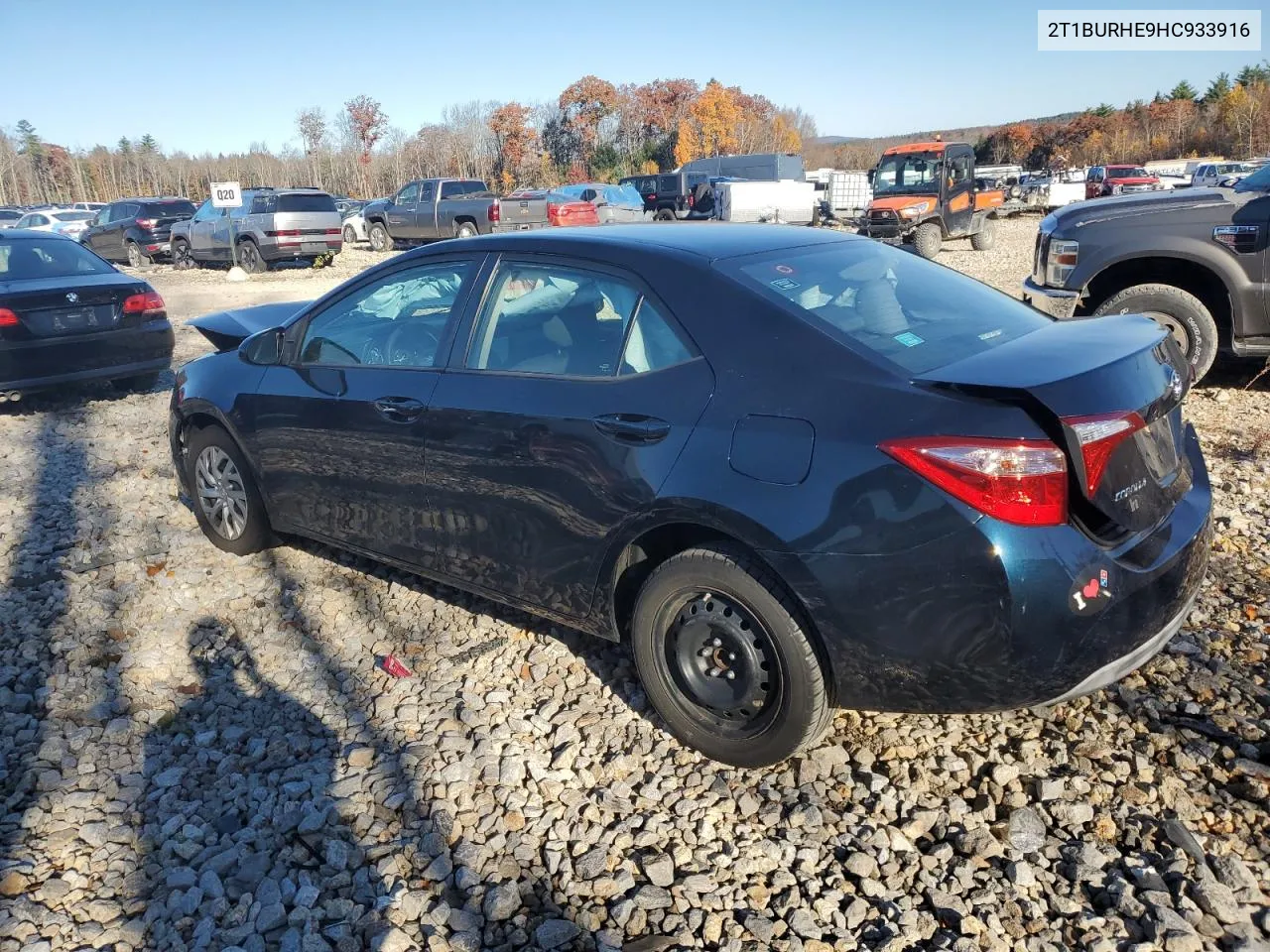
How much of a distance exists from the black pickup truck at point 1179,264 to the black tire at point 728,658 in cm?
452

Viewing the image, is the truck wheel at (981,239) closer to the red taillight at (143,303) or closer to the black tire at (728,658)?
the red taillight at (143,303)

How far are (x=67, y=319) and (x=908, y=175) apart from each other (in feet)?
59.6

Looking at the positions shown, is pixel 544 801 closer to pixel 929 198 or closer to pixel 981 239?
pixel 929 198

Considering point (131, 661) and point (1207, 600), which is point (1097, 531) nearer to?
point (1207, 600)

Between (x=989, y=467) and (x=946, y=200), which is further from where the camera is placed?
(x=946, y=200)

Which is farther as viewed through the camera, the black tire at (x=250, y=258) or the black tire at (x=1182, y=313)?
the black tire at (x=250, y=258)

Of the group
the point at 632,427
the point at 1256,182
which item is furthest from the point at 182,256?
the point at 632,427

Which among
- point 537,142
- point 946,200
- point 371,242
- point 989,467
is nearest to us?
point 989,467

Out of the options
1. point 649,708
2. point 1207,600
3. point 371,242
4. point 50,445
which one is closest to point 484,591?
point 649,708

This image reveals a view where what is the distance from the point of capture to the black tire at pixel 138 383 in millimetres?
9133

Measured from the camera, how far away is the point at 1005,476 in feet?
7.67

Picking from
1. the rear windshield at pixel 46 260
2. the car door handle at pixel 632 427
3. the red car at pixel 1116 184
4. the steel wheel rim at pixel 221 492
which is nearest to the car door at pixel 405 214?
the rear windshield at pixel 46 260

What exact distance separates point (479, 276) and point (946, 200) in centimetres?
1925

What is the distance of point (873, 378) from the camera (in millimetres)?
2564
